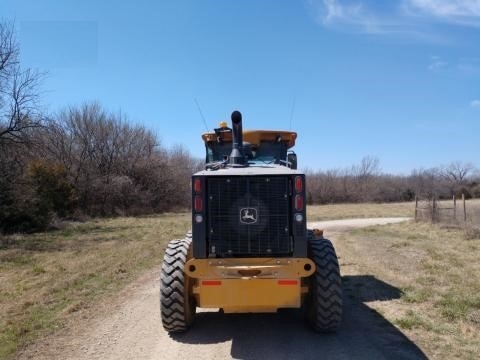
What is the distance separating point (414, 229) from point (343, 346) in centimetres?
1619

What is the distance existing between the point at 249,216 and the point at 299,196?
0.65 m

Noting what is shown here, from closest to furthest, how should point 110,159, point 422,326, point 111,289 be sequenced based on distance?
point 422,326 < point 111,289 < point 110,159

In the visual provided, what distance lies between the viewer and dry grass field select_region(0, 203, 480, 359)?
20.6ft

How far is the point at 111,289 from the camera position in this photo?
926 cm

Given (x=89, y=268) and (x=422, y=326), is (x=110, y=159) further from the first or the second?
(x=422, y=326)

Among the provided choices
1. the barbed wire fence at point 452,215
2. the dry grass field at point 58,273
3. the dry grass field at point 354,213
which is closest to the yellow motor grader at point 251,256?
the dry grass field at point 58,273

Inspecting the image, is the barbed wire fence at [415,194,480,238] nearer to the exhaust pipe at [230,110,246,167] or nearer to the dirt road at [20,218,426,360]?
the dirt road at [20,218,426,360]

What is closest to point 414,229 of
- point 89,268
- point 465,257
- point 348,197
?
point 465,257

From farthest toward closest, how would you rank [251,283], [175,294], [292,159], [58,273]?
[58,273], [292,159], [175,294], [251,283]

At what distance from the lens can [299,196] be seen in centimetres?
564

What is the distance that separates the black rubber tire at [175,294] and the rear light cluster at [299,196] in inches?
62.4

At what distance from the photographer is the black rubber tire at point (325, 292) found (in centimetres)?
579

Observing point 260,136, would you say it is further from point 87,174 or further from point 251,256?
point 87,174

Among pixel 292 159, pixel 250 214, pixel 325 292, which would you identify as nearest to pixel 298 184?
pixel 250 214
